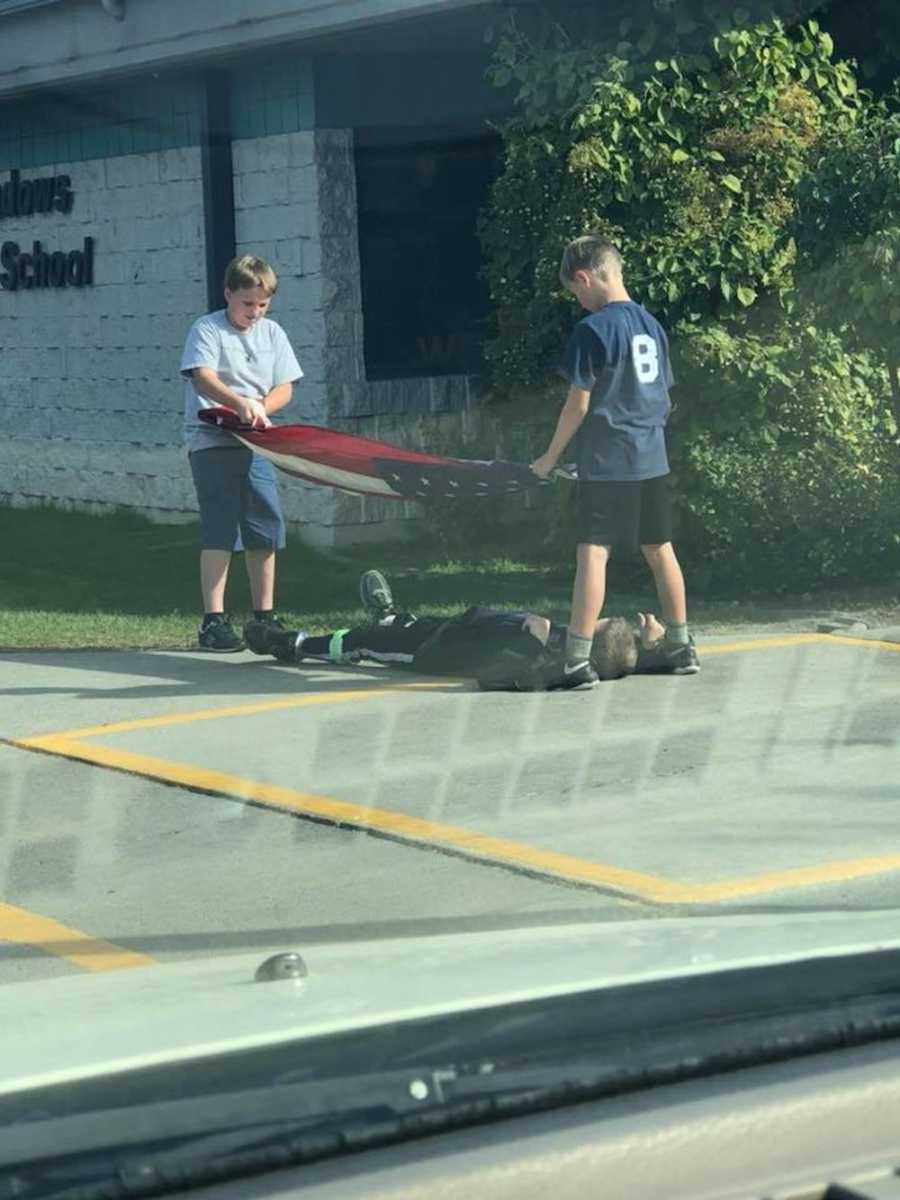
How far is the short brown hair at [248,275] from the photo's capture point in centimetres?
1054

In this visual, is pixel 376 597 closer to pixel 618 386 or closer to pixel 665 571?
pixel 665 571

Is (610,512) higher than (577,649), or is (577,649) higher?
(610,512)

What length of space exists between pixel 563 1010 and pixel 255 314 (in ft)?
29.0

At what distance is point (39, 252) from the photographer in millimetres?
18578

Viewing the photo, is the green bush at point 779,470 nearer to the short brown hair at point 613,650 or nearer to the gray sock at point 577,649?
the short brown hair at point 613,650

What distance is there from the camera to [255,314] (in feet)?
35.1

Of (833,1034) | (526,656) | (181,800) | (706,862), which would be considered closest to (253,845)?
(181,800)

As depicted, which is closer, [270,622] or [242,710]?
[242,710]

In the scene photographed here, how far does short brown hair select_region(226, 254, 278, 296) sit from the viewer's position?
1054 cm

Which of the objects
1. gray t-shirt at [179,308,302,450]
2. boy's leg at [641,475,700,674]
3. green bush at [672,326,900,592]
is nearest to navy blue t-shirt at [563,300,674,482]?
boy's leg at [641,475,700,674]

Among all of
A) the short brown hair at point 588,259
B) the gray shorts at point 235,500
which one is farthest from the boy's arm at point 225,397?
the short brown hair at point 588,259

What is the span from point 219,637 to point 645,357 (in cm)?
268

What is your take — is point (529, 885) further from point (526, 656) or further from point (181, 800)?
point (526, 656)

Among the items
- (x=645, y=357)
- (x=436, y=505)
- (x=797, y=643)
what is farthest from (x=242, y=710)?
(x=436, y=505)
